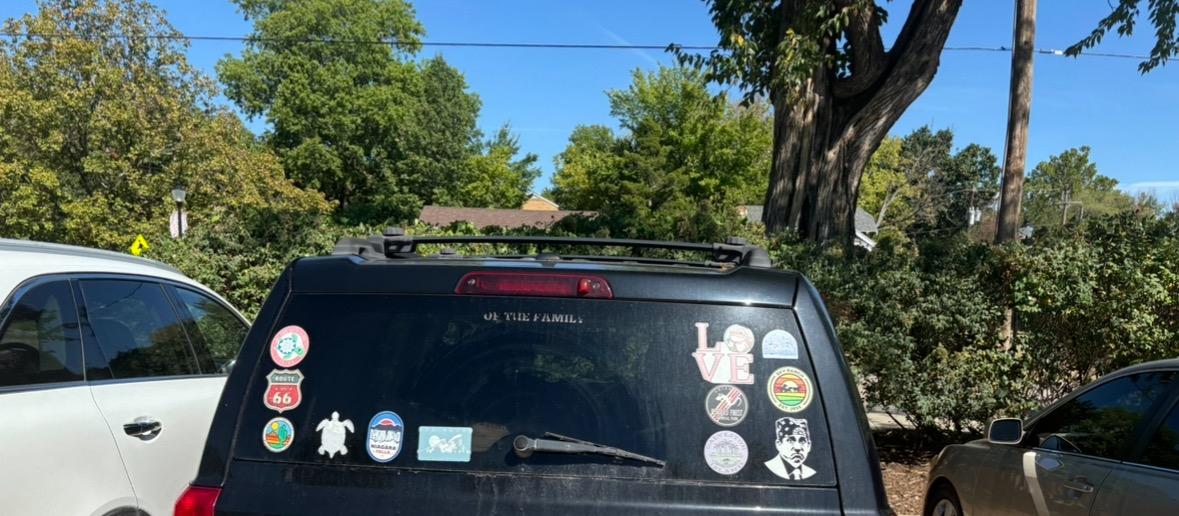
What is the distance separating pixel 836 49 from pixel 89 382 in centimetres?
960

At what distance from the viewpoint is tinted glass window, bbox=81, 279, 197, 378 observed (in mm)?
3604

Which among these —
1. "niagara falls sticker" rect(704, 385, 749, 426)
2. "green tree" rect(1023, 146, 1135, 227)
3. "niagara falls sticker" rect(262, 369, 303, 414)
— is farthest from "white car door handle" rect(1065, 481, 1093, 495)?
"green tree" rect(1023, 146, 1135, 227)

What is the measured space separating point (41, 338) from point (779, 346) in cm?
278

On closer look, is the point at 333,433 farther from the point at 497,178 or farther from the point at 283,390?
the point at 497,178

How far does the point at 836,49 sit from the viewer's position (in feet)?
35.2

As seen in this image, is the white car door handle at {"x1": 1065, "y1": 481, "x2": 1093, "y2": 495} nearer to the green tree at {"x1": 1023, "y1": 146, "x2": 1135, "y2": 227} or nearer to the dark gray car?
the dark gray car

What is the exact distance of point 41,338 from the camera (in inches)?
124

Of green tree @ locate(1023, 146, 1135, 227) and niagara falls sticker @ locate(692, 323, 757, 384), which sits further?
green tree @ locate(1023, 146, 1135, 227)

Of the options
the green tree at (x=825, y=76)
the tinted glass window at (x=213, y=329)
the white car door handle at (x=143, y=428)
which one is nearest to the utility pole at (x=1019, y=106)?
the green tree at (x=825, y=76)

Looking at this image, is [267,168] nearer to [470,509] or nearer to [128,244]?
[128,244]

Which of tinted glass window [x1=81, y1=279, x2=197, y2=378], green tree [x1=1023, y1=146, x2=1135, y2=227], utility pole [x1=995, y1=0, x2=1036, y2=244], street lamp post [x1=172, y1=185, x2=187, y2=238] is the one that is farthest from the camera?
green tree [x1=1023, y1=146, x2=1135, y2=227]

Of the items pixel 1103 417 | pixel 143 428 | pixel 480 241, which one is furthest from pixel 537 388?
pixel 1103 417

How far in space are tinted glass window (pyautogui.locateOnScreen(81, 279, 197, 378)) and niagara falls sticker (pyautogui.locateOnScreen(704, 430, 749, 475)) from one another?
2785 mm

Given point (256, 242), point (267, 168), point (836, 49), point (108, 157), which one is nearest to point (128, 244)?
point (108, 157)
